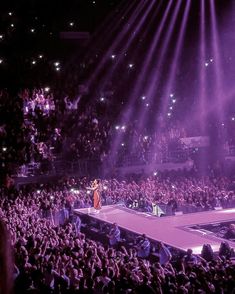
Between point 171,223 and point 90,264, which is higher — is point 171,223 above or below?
below

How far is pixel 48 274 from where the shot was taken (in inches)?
353

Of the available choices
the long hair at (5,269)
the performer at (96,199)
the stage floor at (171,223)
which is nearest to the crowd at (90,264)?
the stage floor at (171,223)

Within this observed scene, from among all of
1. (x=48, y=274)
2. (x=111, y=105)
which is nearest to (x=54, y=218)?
A: (x=48, y=274)

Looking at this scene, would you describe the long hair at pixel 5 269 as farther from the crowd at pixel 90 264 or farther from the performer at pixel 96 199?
the performer at pixel 96 199

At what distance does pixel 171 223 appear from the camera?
653 inches

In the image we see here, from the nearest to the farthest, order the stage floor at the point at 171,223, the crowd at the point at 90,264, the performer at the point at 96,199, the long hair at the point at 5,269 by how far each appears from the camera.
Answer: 1. the long hair at the point at 5,269
2. the crowd at the point at 90,264
3. the stage floor at the point at 171,223
4. the performer at the point at 96,199

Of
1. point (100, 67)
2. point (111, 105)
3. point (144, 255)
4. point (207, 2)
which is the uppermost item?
point (207, 2)

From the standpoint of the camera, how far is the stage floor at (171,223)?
13.3m

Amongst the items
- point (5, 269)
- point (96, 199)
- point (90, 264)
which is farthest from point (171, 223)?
point (5, 269)

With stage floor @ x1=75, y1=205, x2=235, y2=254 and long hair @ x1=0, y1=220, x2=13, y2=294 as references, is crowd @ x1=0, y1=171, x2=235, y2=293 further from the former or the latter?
long hair @ x1=0, y1=220, x2=13, y2=294

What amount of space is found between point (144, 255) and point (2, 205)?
26.1 feet

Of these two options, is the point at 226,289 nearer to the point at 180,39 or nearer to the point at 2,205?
the point at 2,205

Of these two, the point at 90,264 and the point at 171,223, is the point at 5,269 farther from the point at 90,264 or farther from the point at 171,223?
the point at 171,223

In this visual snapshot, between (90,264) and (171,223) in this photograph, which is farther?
(171,223)
